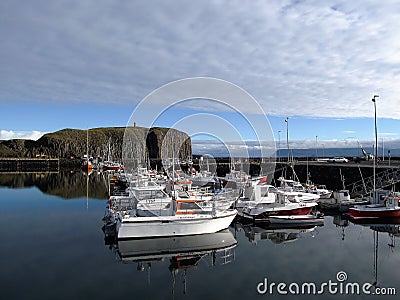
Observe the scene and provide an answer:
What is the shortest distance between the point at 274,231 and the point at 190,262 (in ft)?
22.3

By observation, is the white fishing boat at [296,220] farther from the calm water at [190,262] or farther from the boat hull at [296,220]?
the calm water at [190,262]

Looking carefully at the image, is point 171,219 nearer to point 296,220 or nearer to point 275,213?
point 275,213

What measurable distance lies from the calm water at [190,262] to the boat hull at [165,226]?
0.50m

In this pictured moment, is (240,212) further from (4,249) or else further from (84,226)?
(4,249)

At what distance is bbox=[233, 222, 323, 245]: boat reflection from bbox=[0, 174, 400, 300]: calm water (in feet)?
0.17

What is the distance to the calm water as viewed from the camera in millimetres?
10602

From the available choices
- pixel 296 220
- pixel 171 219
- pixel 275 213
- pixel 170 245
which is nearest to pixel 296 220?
pixel 296 220

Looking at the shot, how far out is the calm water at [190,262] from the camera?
34.8 ft

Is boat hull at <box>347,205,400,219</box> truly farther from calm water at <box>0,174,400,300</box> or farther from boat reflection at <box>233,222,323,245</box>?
boat reflection at <box>233,222,323,245</box>

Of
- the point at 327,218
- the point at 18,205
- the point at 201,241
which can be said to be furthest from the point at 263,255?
the point at 18,205

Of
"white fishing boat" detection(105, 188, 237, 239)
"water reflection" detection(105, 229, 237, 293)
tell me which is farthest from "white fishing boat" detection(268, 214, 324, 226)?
"water reflection" detection(105, 229, 237, 293)

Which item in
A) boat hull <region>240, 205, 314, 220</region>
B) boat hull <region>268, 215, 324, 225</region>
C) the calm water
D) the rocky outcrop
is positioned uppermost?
the rocky outcrop

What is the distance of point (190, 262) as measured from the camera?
13281 millimetres

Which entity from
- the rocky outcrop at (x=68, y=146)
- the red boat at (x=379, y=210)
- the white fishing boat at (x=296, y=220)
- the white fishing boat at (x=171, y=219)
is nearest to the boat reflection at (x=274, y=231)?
the white fishing boat at (x=296, y=220)
